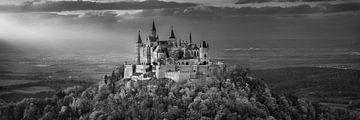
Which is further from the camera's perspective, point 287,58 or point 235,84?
point 287,58

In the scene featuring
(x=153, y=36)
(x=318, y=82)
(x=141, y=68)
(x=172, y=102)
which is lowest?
(x=318, y=82)

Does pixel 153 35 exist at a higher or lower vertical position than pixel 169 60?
higher

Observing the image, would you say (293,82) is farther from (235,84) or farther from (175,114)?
(175,114)

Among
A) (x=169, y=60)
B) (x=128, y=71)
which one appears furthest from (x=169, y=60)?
(x=128, y=71)

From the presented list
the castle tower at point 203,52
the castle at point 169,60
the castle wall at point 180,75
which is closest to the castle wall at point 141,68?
the castle at point 169,60

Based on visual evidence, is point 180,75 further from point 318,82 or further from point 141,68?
point 318,82

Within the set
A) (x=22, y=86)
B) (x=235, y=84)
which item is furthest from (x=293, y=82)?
(x=22, y=86)

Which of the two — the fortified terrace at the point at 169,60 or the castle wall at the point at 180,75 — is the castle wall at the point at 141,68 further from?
the castle wall at the point at 180,75
